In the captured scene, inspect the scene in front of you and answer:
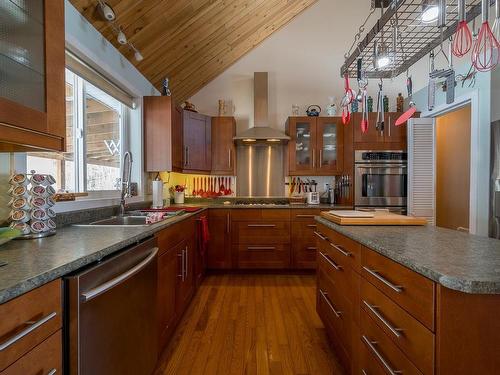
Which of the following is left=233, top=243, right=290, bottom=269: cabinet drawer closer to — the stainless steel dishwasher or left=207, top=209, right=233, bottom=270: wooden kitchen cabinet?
left=207, top=209, right=233, bottom=270: wooden kitchen cabinet

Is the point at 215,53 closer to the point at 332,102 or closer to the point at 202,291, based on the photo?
the point at 332,102

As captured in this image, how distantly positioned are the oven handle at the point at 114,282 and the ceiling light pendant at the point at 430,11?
198 centimetres

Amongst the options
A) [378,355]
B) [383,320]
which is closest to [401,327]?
[383,320]

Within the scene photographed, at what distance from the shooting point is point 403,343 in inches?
37.5

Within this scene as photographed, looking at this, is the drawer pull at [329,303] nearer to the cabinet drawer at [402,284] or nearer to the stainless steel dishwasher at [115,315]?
the cabinet drawer at [402,284]

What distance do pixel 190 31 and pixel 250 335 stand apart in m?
2.82

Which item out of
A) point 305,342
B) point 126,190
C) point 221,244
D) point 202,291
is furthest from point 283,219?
point 126,190

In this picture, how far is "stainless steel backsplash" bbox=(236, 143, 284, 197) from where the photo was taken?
13.5 feet

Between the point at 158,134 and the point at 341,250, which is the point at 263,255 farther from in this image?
the point at 341,250

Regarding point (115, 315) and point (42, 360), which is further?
point (115, 315)

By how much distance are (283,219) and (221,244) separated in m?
0.85

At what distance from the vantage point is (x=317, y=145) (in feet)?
12.5

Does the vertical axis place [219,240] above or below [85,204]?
below

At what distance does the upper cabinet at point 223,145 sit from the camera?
386 cm
